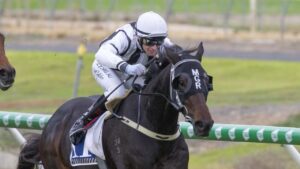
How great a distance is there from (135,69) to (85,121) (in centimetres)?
84

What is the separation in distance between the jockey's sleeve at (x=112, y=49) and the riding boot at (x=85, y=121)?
366mm

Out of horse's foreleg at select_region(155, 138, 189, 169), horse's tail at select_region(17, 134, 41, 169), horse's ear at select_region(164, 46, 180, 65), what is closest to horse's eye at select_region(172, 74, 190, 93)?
horse's ear at select_region(164, 46, 180, 65)

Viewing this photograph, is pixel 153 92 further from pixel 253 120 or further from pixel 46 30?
pixel 46 30

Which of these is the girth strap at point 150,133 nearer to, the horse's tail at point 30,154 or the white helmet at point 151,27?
the white helmet at point 151,27

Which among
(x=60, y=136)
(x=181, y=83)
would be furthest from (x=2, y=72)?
(x=181, y=83)

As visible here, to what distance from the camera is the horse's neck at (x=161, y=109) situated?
729 centimetres

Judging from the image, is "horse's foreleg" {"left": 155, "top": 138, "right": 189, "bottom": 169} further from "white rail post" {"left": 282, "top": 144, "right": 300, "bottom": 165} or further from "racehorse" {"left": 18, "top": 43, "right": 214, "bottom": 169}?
"white rail post" {"left": 282, "top": 144, "right": 300, "bottom": 165}

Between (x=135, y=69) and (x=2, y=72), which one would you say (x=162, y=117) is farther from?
(x=2, y=72)

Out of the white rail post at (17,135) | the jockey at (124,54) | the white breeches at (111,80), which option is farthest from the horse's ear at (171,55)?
the white rail post at (17,135)

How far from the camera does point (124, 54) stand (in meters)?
7.87

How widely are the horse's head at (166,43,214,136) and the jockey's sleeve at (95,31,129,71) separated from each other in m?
0.69

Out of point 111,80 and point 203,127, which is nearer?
point 203,127

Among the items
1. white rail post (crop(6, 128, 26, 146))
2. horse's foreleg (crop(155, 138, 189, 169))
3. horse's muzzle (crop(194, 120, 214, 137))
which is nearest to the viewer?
horse's muzzle (crop(194, 120, 214, 137))

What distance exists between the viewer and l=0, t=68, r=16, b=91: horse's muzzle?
7770 millimetres
